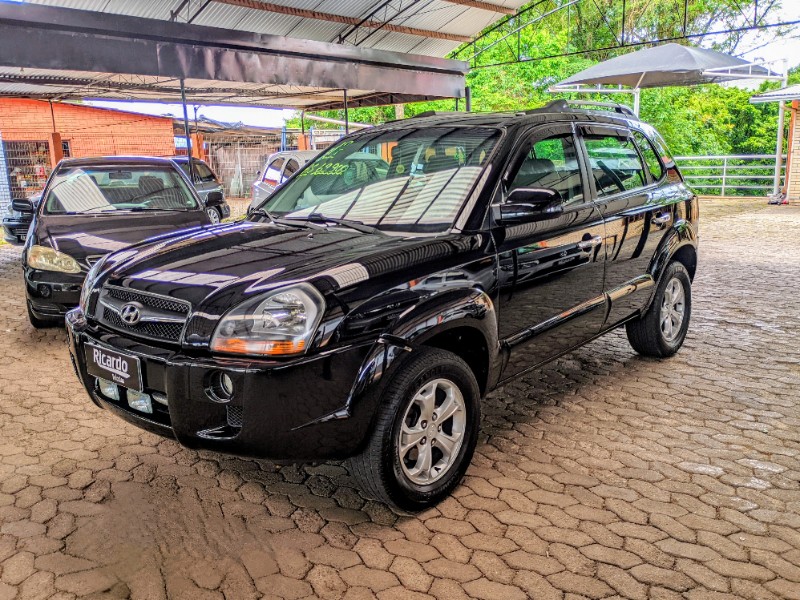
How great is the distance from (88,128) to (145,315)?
78.1 ft

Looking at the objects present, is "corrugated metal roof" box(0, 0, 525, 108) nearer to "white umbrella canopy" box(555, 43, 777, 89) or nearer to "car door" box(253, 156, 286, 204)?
"car door" box(253, 156, 286, 204)

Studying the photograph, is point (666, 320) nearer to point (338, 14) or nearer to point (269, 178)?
point (338, 14)

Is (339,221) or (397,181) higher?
(397,181)

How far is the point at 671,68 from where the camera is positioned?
13.4m

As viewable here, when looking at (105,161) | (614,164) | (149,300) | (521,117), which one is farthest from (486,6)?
(149,300)

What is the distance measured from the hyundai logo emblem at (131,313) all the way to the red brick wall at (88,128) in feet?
70.4

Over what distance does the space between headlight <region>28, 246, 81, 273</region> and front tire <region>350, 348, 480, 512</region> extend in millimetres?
3855

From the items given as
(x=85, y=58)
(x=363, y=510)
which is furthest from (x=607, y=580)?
(x=85, y=58)

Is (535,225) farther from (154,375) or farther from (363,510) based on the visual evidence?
(154,375)

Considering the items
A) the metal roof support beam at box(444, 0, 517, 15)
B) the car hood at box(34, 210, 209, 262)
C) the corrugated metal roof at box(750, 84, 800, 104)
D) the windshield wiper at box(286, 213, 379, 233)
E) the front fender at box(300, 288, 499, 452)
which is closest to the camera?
the front fender at box(300, 288, 499, 452)

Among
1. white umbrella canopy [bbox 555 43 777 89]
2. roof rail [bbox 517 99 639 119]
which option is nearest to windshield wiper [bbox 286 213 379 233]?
roof rail [bbox 517 99 639 119]

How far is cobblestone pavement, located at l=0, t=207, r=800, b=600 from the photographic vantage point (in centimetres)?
260

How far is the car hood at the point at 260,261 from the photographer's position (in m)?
2.74

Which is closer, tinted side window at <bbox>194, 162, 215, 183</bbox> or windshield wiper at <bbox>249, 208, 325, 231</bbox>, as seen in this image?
windshield wiper at <bbox>249, 208, 325, 231</bbox>
